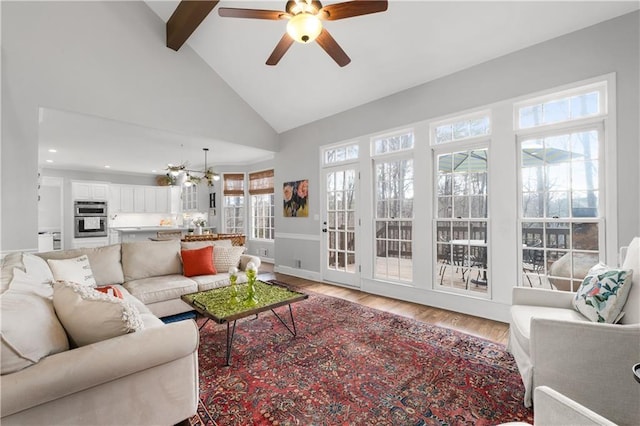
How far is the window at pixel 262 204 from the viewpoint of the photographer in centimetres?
697

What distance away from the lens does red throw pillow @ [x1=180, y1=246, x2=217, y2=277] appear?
3.46 m

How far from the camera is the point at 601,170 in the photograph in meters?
2.64

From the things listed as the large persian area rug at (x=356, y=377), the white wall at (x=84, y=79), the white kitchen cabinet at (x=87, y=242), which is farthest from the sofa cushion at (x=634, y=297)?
the white kitchen cabinet at (x=87, y=242)

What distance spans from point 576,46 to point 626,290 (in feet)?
7.89

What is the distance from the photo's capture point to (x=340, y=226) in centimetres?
481

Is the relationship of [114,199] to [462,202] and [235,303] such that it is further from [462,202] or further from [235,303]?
[462,202]

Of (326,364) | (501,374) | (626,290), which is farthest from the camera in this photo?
(326,364)

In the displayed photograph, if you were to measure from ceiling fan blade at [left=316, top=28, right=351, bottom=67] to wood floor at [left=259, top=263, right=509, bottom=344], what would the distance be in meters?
2.96

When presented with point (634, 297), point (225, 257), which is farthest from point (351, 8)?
point (225, 257)

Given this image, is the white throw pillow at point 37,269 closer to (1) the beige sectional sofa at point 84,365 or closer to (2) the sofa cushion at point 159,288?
(1) the beige sectional sofa at point 84,365

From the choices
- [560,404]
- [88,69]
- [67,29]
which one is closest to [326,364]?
[560,404]

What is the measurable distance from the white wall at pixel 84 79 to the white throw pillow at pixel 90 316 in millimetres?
2834

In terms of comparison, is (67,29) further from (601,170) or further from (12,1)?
(601,170)

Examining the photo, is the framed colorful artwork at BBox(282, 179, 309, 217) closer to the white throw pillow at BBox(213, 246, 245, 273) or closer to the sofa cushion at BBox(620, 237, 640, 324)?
the white throw pillow at BBox(213, 246, 245, 273)
